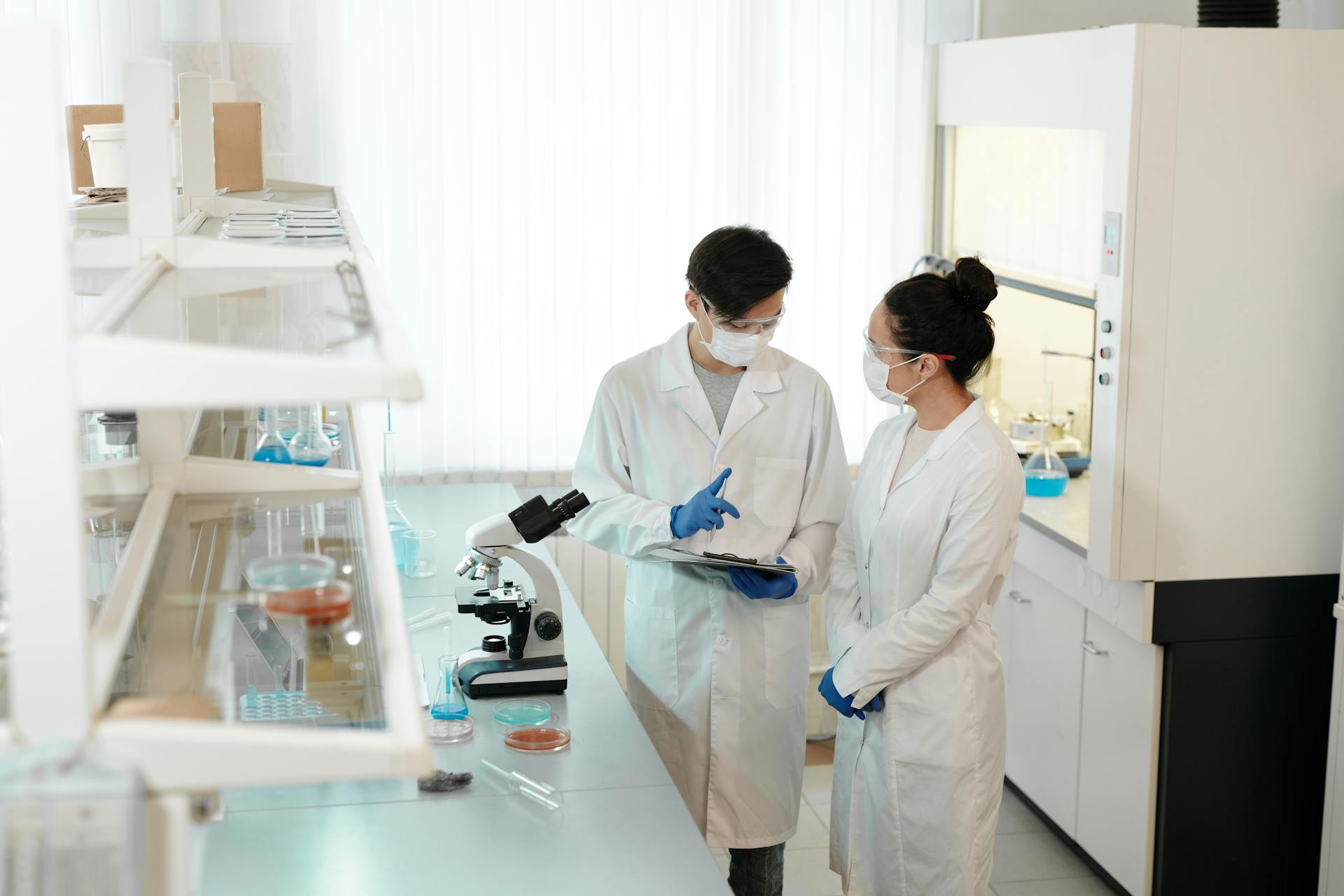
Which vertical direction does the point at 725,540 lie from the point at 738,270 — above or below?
below

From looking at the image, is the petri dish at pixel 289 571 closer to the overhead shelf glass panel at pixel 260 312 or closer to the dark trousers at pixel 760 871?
the overhead shelf glass panel at pixel 260 312

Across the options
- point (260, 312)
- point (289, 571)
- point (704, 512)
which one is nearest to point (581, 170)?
point (704, 512)

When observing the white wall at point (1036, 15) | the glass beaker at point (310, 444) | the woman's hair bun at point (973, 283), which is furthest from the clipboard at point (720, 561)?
the white wall at point (1036, 15)

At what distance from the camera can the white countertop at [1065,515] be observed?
296cm

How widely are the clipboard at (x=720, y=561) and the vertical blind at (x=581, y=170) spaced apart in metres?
1.44

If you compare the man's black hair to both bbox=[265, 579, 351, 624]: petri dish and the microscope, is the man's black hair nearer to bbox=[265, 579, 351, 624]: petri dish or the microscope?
the microscope

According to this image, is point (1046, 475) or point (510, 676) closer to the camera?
point (510, 676)

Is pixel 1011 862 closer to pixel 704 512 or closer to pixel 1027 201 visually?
pixel 704 512

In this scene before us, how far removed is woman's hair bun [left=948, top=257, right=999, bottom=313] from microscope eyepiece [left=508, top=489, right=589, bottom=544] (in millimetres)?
744

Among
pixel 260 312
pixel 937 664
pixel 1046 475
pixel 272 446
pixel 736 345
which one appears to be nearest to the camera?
pixel 260 312

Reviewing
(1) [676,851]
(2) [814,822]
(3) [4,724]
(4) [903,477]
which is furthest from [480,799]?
(2) [814,822]

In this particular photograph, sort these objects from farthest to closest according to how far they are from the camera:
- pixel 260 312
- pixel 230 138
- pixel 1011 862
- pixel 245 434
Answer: pixel 1011 862
pixel 230 138
pixel 245 434
pixel 260 312

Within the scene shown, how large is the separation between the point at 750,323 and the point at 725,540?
0.42 metres

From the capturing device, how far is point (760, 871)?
245cm
